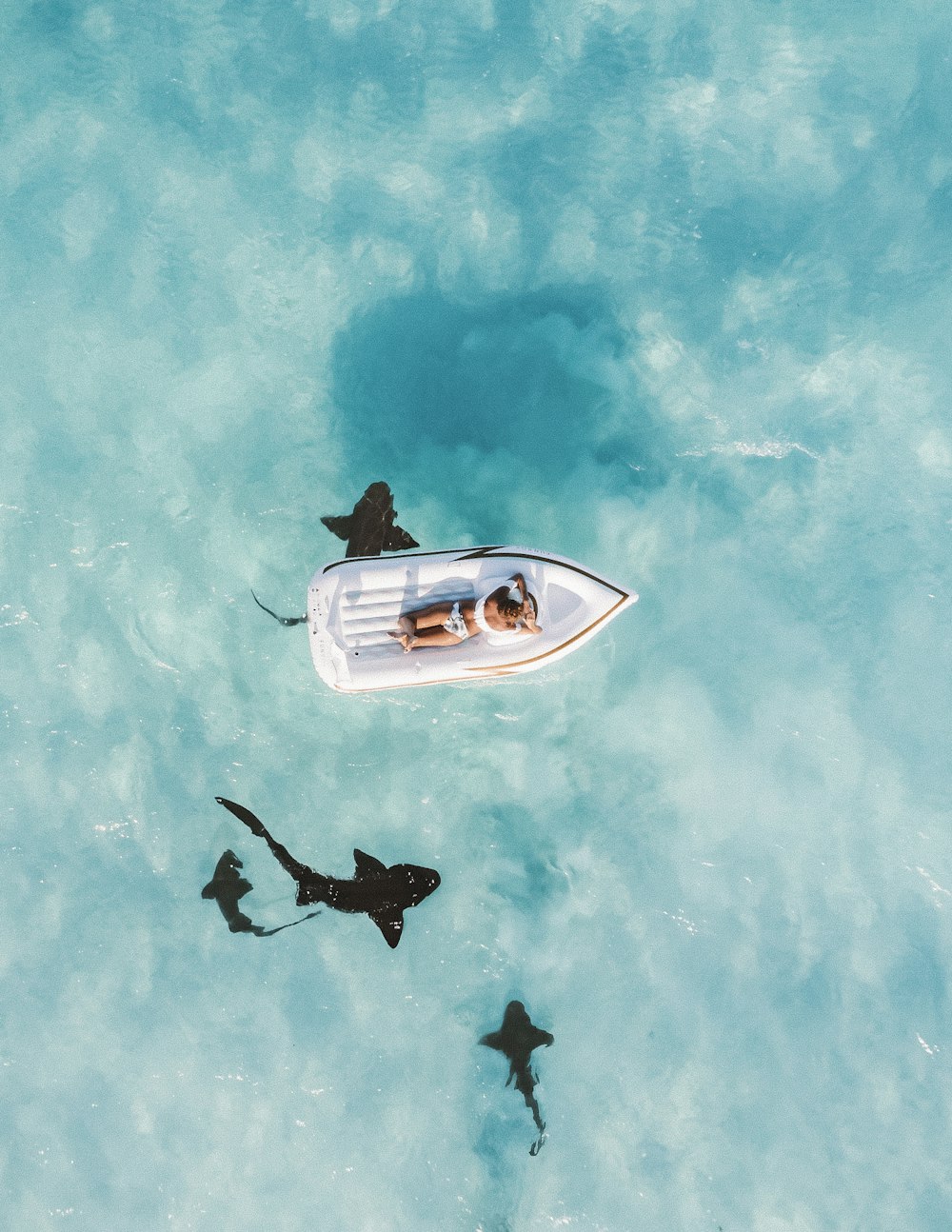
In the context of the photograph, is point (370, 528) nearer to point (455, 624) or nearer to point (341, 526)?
point (341, 526)

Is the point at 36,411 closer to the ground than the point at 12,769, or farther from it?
farther from it

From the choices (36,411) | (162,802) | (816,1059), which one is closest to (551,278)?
(36,411)

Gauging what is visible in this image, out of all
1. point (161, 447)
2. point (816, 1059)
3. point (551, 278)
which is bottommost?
point (816, 1059)

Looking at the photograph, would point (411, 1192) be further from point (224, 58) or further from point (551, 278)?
point (224, 58)

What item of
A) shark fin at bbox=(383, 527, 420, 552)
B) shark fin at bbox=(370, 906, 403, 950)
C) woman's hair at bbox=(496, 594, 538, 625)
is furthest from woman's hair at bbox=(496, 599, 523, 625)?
shark fin at bbox=(370, 906, 403, 950)

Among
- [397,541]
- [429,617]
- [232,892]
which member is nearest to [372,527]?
[397,541]

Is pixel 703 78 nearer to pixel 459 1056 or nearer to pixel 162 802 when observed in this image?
pixel 162 802

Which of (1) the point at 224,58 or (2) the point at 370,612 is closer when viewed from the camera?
(2) the point at 370,612
